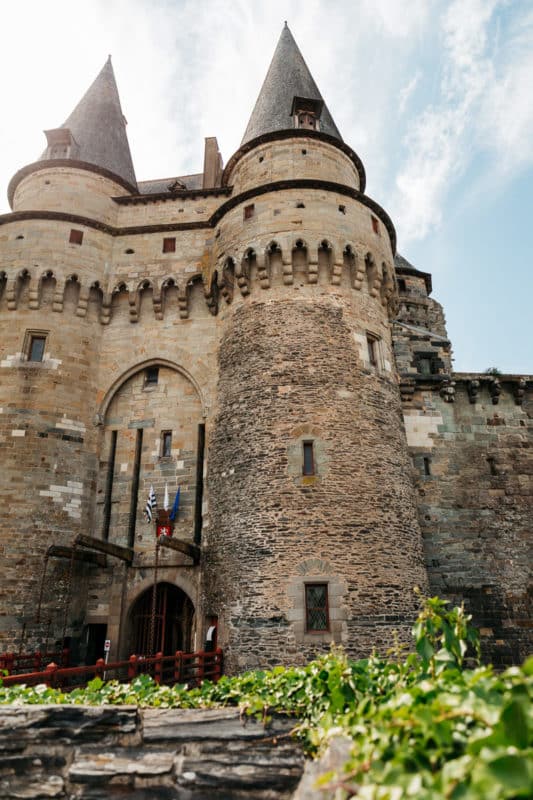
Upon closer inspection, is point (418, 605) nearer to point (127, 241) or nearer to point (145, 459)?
point (145, 459)

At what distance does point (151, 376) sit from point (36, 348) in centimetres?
357

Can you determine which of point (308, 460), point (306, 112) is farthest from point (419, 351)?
point (306, 112)

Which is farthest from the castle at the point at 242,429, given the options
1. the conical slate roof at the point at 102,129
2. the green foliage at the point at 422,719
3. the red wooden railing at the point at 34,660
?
the green foliage at the point at 422,719

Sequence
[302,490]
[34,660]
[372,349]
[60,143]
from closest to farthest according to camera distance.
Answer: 1. [34,660]
2. [302,490]
3. [372,349]
4. [60,143]

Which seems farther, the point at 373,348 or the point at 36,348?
the point at 36,348

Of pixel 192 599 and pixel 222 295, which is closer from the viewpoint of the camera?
pixel 192 599

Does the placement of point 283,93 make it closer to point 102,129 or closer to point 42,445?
point 102,129

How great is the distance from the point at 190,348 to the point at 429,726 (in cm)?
1462

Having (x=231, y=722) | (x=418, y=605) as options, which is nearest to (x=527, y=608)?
(x=418, y=605)

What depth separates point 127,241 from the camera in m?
18.1

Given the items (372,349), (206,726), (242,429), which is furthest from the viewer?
(372,349)

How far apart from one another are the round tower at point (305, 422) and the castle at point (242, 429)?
6 centimetres

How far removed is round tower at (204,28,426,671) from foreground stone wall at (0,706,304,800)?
7.03 metres

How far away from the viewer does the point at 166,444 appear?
1593 cm
